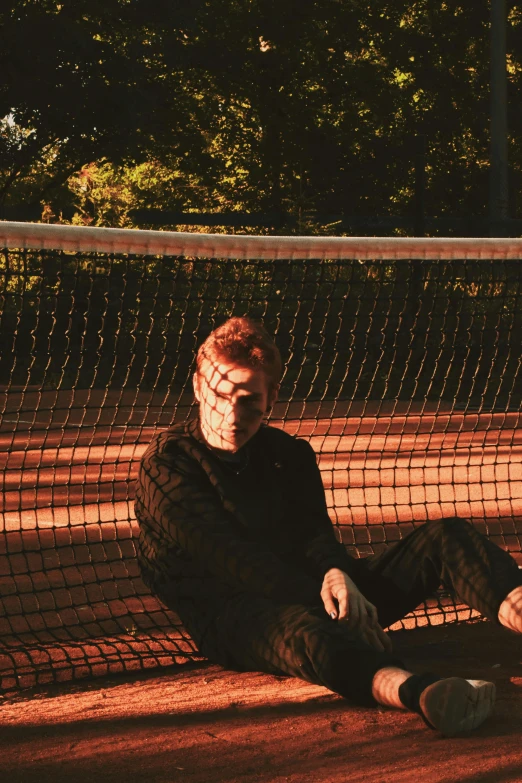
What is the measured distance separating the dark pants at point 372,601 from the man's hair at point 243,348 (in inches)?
28.2

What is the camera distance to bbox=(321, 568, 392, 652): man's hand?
3.50 meters

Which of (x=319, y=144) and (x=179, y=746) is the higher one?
(x=319, y=144)

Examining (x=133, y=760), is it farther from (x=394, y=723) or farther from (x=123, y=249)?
(x=123, y=249)

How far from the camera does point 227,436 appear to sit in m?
3.79

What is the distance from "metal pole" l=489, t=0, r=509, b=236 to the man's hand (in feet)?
53.7

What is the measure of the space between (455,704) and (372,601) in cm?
81

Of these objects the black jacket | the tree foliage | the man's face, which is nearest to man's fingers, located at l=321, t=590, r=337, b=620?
the black jacket

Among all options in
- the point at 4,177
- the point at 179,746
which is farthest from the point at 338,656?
the point at 4,177

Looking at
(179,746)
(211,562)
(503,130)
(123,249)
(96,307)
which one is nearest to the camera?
(179,746)

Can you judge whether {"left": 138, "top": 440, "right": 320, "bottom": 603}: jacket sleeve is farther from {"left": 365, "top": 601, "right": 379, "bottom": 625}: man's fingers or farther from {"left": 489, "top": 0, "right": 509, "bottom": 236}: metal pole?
{"left": 489, "top": 0, "right": 509, "bottom": 236}: metal pole

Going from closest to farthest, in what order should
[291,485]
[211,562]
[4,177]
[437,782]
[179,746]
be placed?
[437,782], [179,746], [211,562], [291,485], [4,177]

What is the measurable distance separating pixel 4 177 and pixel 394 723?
21351mm

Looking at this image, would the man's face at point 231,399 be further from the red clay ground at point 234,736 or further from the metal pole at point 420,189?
the metal pole at point 420,189

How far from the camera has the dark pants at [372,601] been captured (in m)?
3.36
